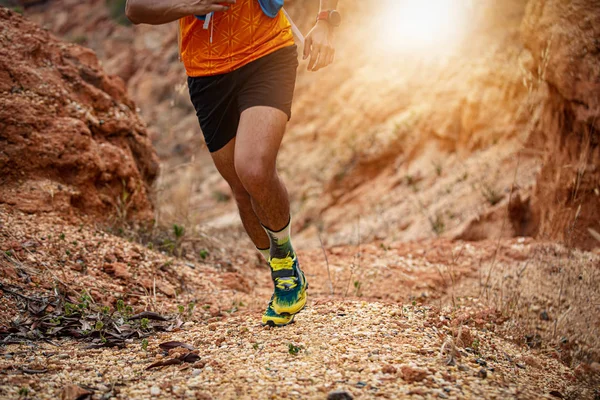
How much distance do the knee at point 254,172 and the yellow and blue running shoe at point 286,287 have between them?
17.0 inches

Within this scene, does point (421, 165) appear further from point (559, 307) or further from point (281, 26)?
point (281, 26)

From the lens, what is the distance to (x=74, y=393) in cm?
166

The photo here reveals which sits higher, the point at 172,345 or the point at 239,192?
the point at 239,192

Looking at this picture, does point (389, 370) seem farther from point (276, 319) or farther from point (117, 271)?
point (117, 271)

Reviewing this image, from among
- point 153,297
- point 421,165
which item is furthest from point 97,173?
point 421,165

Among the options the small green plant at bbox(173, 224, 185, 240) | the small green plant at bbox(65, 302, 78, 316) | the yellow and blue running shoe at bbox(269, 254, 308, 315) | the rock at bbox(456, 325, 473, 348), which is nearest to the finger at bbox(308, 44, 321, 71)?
the yellow and blue running shoe at bbox(269, 254, 308, 315)

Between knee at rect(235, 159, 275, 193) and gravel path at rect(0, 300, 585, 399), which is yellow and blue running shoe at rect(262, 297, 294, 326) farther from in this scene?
knee at rect(235, 159, 275, 193)

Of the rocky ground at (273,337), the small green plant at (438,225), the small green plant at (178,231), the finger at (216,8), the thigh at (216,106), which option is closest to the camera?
the rocky ground at (273,337)

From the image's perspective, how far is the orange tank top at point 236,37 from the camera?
237cm

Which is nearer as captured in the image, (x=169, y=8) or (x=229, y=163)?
(x=169, y=8)

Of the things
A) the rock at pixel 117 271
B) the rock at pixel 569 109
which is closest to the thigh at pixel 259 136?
the rock at pixel 117 271

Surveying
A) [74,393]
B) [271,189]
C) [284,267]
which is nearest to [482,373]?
[284,267]

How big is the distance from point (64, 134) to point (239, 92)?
6.84 ft

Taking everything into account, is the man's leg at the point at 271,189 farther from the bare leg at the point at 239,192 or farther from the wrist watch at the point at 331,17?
the wrist watch at the point at 331,17
